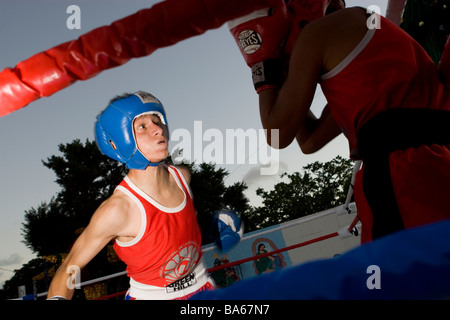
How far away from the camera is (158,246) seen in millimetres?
1871

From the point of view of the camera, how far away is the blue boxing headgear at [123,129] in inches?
76.0

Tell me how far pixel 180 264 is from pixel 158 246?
0.20m

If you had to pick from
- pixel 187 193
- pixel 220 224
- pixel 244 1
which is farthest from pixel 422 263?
pixel 220 224

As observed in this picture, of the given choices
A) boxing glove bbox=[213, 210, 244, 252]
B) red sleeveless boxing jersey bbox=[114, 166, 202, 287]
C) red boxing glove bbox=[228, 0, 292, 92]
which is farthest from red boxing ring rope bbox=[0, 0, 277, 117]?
boxing glove bbox=[213, 210, 244, 252]

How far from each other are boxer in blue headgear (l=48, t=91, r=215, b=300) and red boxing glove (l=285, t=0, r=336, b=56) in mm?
1142

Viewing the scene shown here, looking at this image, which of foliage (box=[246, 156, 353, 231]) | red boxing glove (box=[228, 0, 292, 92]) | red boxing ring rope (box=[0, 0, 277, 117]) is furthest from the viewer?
foliage (box=[246, 156, 353, 231])

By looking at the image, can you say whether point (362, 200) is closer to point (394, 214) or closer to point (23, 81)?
point (394, 214)

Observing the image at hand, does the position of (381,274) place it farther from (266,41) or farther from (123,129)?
(123,129)

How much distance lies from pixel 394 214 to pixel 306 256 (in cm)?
1262

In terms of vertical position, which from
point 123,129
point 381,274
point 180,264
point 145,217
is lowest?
point 381,274

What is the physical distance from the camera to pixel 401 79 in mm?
914

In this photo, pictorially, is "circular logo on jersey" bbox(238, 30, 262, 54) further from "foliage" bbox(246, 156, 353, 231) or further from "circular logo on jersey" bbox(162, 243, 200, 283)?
"foliage" bbox(246, 156, 353, 231)

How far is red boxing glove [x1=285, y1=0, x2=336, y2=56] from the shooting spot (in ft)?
3.67

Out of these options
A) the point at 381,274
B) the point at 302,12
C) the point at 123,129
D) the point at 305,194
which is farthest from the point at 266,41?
the point at 305,194
